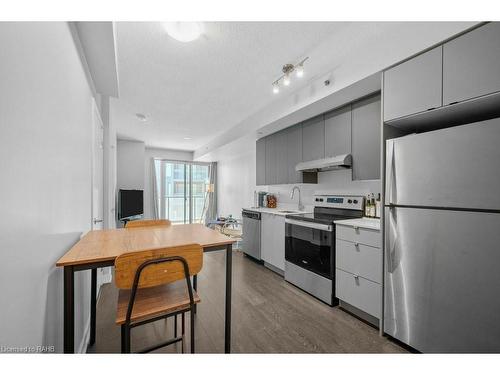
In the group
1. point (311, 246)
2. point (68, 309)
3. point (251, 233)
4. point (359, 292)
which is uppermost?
point (68, 309)

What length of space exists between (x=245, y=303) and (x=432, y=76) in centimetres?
260

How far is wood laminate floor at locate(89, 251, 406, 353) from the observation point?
1679mm

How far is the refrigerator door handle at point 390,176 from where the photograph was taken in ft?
5.56

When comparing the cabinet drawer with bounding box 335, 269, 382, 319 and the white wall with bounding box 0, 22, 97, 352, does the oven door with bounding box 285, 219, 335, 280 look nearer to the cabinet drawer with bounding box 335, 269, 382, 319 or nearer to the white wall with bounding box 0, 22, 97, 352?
the cabinet drawer with bounding box 335, 269, 382, 319

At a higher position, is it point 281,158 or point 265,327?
point 281,158

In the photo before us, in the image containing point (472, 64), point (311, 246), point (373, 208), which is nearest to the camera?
point (472, 64)

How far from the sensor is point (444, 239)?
1.42m

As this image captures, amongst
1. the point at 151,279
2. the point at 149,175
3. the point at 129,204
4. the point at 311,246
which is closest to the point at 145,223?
the point at 151,279

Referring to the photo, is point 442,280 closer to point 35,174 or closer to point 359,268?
point 359,268

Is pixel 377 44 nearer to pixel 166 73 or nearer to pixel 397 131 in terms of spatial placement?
pixel 397 131

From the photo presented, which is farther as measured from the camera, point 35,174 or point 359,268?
point 359,268

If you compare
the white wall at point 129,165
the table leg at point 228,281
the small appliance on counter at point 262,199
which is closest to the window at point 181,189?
the white wall at point 129,165

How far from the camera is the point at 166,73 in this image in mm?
2412

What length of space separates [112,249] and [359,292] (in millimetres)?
2108
